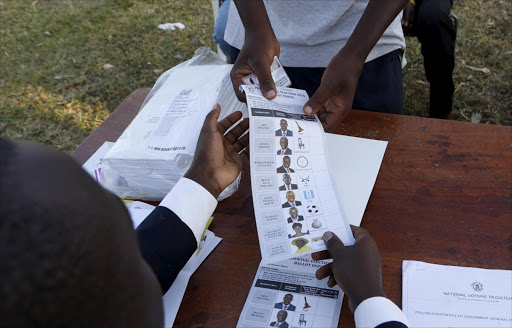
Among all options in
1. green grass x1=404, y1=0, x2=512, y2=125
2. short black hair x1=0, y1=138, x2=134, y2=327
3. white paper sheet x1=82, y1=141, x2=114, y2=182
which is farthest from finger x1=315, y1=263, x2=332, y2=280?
green grass x1=404, y1=0, x2=512, y2=125

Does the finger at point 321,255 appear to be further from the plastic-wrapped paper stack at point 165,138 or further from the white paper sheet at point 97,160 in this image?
the white paper sheet at point 97,160

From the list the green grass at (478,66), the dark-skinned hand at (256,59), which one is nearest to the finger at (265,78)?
the dark-skinned hand at (256,59)

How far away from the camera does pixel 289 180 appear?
97 cm

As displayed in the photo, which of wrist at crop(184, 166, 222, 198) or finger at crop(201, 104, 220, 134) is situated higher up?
finger at crop(201, 104, 220, 134)

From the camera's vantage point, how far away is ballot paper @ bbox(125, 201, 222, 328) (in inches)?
34.1

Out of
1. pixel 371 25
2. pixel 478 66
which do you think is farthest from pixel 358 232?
pixel 478 66

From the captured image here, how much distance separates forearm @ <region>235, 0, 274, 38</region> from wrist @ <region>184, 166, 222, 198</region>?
458mm

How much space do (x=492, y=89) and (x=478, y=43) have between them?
454mm

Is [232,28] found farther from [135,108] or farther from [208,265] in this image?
[208,265]

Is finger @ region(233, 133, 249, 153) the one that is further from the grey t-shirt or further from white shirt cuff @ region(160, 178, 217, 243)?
the grey t-shirt

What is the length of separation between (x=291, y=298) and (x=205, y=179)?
0.31 metres

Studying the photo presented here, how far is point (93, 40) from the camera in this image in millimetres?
3289

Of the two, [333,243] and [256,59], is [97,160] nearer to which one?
[256,59]

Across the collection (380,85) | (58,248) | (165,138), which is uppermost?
(58,248)
